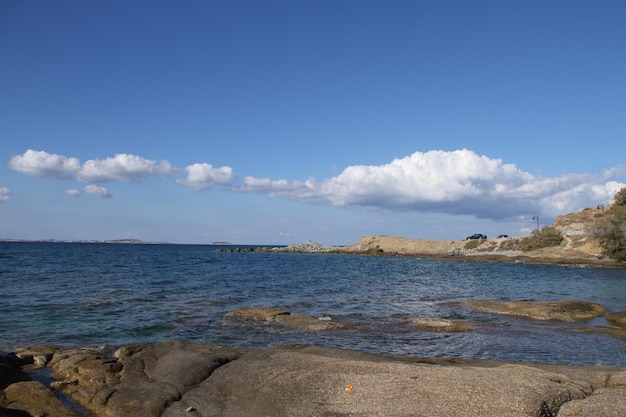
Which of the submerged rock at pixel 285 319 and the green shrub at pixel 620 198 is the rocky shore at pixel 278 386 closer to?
the submerged rock at pixel 285 319

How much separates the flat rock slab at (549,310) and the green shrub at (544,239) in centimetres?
7761

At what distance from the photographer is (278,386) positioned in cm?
1062

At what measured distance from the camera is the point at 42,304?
25984 mm

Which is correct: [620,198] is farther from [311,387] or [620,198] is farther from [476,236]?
[311,387]

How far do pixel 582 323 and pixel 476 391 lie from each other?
17.8m

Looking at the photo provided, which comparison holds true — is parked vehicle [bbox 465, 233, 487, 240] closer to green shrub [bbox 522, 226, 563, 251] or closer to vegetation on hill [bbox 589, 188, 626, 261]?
green shrub [bbox 522, 226, 563, 251]

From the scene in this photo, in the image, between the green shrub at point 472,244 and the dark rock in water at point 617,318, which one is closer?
the dark rock in water at point 617,318

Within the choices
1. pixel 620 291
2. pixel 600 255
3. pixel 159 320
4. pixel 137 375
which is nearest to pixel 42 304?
pixel 159 320

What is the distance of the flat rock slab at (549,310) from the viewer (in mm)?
24469

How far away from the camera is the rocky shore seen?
888 cm

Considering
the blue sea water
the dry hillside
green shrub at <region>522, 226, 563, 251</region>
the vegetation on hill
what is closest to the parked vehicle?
the dry hillside

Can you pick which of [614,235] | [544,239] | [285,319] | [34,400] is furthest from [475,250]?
[34,400]

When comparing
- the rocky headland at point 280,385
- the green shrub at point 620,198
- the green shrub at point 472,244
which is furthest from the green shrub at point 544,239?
the rocky headland at point 280,385

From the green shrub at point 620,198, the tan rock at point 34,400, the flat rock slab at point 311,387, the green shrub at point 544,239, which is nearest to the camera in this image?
the flat rock slab at point 311,387
